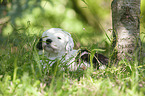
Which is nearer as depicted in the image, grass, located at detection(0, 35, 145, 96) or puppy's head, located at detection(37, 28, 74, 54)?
grass, located at detection(0, 35, 145, 96)

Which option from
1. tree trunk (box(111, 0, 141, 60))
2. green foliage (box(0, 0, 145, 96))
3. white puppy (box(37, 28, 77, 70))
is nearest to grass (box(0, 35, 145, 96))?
green foliage (box(0, 0, 145, 96))

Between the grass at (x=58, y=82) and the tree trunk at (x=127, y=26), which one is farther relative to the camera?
the tree trunk at (x=127, y=26)

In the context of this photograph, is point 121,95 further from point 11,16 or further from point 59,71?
point 11,16

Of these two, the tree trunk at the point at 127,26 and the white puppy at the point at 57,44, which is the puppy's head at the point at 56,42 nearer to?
the white puppy at the point at 57,44

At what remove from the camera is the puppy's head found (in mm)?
2678

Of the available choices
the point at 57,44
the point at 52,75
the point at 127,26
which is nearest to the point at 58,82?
the point at 52,75

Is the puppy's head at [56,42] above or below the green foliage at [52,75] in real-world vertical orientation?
above

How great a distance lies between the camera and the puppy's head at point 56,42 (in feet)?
8.79

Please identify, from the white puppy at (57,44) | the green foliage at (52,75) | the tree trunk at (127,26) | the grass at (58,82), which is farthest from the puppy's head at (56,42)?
the tree trunk at (127,26)

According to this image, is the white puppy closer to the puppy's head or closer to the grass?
the puppy's head

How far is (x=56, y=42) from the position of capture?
8.79ft

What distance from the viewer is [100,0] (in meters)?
5.90

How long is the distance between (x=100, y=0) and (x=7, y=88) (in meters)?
4.96

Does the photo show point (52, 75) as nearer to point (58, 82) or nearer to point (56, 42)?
point (58, 82)
